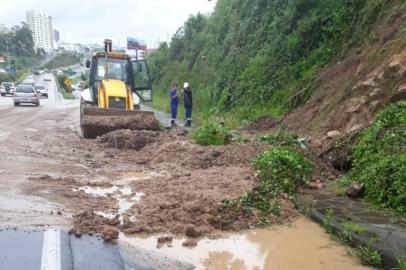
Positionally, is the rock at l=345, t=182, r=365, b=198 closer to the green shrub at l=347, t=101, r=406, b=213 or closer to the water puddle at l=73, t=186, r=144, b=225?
the green shrub at l=347, t=101, r=406, b=213

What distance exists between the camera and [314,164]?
9.37 m

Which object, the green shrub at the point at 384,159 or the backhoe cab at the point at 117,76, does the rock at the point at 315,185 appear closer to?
the green shrub at the point at 384,159

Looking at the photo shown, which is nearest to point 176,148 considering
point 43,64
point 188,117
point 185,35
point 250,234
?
point 250,234

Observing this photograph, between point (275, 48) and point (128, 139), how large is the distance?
8.18m

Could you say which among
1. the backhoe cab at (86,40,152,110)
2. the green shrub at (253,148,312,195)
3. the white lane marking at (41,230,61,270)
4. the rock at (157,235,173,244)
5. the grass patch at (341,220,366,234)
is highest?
the backhoe cab at (86,40,152,110)

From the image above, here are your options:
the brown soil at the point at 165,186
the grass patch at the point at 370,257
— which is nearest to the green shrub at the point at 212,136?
the brown soil at the point at 165,186

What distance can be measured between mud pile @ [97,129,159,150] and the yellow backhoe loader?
2.85 feet

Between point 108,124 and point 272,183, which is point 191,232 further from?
point 108,124

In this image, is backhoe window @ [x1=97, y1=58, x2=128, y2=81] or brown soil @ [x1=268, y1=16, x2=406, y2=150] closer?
brown soil @ [x1=268, y1=16, x2=406, y2=150]

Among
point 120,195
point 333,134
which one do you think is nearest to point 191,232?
point 120,195

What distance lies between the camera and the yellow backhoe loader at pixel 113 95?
49.1 feet

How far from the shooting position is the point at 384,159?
768 centimetres

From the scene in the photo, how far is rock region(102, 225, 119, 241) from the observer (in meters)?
5.94

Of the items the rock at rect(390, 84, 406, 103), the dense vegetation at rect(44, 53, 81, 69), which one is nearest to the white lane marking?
the rock at rect(390, 84, 406, 103)
